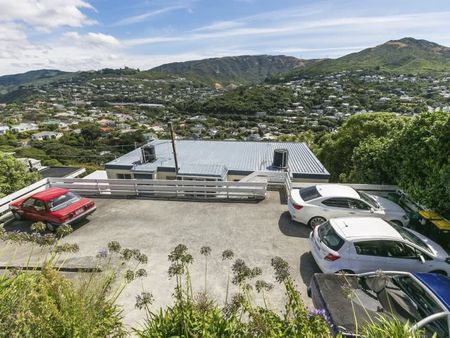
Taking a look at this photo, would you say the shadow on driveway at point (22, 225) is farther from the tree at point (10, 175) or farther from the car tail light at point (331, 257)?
the car tail light at point (331, 257)

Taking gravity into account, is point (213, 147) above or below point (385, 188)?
below

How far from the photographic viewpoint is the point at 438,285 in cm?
471

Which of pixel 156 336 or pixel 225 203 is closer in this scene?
pixel 156 336

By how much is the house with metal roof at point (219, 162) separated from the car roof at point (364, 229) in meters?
10.8

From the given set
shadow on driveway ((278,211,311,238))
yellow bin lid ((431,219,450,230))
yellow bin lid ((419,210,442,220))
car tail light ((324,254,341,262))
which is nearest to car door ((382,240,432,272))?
car tail light ((324,254,341,262))

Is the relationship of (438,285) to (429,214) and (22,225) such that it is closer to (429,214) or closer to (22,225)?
(429,214)

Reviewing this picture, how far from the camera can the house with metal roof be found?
18.2m

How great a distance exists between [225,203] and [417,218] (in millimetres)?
6887

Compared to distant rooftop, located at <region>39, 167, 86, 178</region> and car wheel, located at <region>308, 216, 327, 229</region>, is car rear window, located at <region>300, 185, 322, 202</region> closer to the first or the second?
car wheel, located at <region>308, 216, 327, 229</region>

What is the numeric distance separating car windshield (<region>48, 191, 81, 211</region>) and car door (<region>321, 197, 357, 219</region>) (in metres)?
8.81

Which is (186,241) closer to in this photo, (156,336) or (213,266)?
(213,266)

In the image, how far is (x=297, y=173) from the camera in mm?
18328

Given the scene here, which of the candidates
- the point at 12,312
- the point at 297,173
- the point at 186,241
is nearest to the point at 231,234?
the point at 186,241

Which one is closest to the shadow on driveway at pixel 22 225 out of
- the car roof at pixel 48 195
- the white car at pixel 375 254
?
the car roof at pixel 48 195
